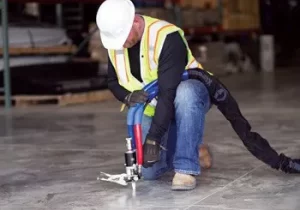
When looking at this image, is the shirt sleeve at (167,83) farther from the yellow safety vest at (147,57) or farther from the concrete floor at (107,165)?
the concrete floor at (107,165)

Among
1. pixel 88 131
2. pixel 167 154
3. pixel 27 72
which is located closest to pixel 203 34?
pixel 27 72

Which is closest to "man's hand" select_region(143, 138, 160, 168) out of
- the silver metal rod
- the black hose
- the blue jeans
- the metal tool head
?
the blue jeans

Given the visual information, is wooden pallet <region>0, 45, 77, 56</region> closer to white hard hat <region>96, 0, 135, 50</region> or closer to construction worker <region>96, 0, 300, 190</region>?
construction worker <region>96, 0, 300, 190</region>

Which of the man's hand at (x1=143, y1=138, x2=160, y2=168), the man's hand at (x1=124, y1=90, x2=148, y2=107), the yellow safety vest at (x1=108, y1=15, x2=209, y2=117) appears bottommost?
the man's hand at (x1=143, y1=138, x2=160, y2=168)

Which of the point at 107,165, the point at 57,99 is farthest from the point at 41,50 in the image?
the point at 107,165

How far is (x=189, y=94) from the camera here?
14.1ft

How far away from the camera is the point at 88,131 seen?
7.12 meters

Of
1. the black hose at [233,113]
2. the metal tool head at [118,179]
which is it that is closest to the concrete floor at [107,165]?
the metal tool head at [118,179]

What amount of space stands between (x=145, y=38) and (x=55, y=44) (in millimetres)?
6258

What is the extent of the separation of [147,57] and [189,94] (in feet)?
1.02

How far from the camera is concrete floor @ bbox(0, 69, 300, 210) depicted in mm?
4211

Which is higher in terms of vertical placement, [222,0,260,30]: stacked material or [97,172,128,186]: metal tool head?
[97,172,128,186]: metal tool head

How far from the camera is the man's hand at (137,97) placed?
4270 millimetres

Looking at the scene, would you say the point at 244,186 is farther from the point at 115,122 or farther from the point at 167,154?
the point at 115,122
